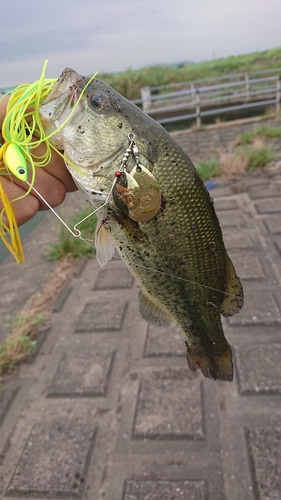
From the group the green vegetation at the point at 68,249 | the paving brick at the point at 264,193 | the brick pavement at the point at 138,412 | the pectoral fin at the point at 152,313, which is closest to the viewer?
the pectoral fin at the point at 152,313

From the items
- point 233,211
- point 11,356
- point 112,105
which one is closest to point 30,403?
point 11,356

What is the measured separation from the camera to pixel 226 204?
550 centimetres

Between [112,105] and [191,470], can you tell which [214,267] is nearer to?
[112,105]

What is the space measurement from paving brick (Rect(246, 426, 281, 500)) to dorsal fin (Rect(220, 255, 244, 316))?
118 centimetres

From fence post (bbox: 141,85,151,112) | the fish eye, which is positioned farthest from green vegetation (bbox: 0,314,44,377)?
fence post (bbox: 141,85,151,112)

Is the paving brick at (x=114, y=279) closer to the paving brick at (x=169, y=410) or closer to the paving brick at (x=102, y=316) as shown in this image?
the paving brick at (x=102, y=316)

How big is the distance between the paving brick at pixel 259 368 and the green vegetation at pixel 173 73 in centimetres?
1536

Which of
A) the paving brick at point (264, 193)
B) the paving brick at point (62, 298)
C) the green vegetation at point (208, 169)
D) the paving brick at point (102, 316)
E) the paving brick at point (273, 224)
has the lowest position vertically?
the paving brick at point (102, 316)

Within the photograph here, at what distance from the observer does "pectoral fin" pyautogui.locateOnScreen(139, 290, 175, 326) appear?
5.73 feet

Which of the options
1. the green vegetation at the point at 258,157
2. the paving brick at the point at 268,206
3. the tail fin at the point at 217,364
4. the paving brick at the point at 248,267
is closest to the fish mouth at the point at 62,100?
the tail fin at the point at 217,364

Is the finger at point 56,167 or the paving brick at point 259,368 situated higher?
the finger at point 56,167

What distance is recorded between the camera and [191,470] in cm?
227

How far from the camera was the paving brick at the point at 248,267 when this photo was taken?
3832mm

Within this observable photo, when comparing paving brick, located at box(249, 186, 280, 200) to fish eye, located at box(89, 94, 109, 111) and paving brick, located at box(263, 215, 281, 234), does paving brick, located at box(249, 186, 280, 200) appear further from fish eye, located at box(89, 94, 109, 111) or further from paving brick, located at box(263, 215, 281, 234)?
fish eye, located at box(89, 94, 109, 111)
